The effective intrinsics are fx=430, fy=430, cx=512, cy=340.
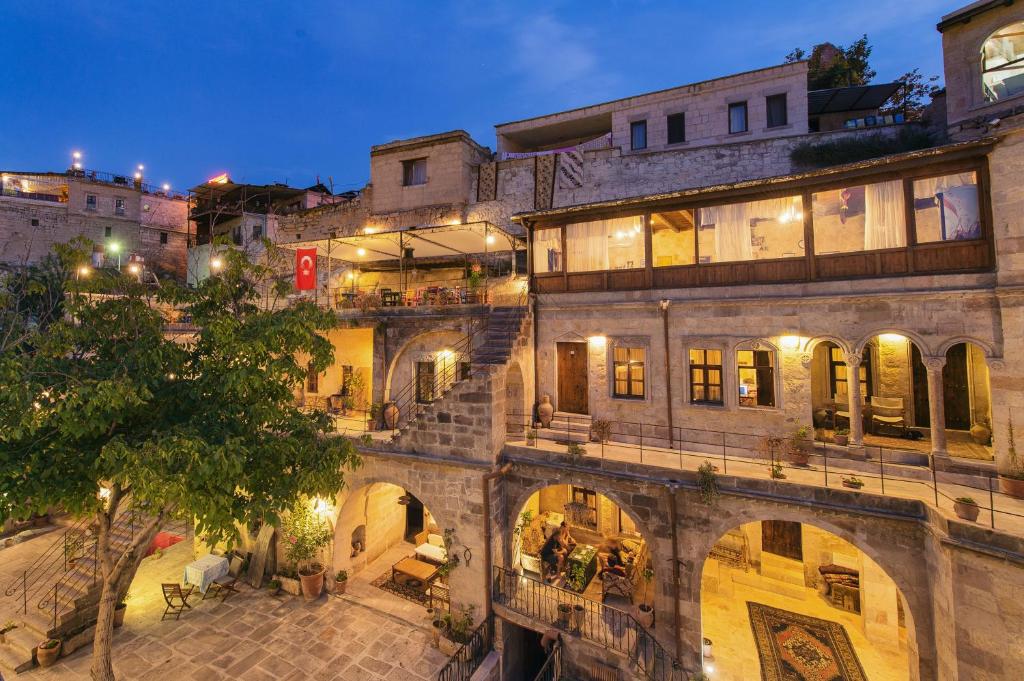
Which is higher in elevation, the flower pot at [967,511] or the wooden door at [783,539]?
the flower pot at [967,511]

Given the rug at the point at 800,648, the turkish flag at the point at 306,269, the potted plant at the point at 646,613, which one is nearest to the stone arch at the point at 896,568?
the potted plant at the point at 646,613

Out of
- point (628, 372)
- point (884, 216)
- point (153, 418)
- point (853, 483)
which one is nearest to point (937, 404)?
point (853, 483)

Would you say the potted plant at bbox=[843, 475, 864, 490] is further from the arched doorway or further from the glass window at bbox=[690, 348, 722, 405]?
the glass window at bbox=[690, 348, 722, 405]

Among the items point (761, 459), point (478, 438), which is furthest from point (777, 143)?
point (478, 438)

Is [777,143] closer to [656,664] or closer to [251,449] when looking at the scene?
[656,664]

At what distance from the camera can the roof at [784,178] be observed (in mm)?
9664

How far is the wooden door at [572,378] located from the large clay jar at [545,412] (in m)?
0.51

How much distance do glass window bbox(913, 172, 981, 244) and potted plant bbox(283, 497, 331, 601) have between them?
1808 cm

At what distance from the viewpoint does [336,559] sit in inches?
530

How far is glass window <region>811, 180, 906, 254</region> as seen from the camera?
35.1 feet

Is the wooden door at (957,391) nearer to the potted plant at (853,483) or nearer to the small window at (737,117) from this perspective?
the potted plant at (853,483)

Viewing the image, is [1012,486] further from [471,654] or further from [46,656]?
[46,656]

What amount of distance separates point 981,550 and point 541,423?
32.8ft

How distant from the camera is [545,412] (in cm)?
1427
